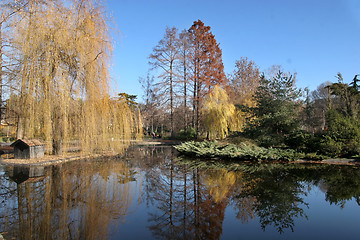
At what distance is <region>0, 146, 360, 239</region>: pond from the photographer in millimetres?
4188

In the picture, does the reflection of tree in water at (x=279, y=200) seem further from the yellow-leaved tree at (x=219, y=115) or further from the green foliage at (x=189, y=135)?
the green foliage at (x=189, y=135)

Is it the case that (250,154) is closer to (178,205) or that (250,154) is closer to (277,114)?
(277,114)

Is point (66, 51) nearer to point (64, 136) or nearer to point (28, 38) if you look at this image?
point (28, 38)

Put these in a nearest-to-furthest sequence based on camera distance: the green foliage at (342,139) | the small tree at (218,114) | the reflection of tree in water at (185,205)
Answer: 1. the reflection of tree in water at (185,205)
2. the green foliage at (342,139)
3. the small tree at (218,114)

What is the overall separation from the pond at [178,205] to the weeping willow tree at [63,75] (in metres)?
2.73

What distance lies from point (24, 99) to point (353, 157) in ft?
49.2

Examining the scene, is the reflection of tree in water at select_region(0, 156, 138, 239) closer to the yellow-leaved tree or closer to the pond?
the pond

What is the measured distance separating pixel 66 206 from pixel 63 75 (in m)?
7.12

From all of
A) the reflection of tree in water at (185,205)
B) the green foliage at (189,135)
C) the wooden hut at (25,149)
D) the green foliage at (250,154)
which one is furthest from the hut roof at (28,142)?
the green foliage at (189,135)

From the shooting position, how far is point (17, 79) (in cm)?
938

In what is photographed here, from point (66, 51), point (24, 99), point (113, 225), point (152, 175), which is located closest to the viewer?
point (113, 225)

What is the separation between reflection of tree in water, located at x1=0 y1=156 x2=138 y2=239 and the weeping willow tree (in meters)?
3.27

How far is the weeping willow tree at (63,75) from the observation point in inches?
380

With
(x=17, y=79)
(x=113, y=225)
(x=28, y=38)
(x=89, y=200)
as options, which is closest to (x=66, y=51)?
(x=28, y=38)
